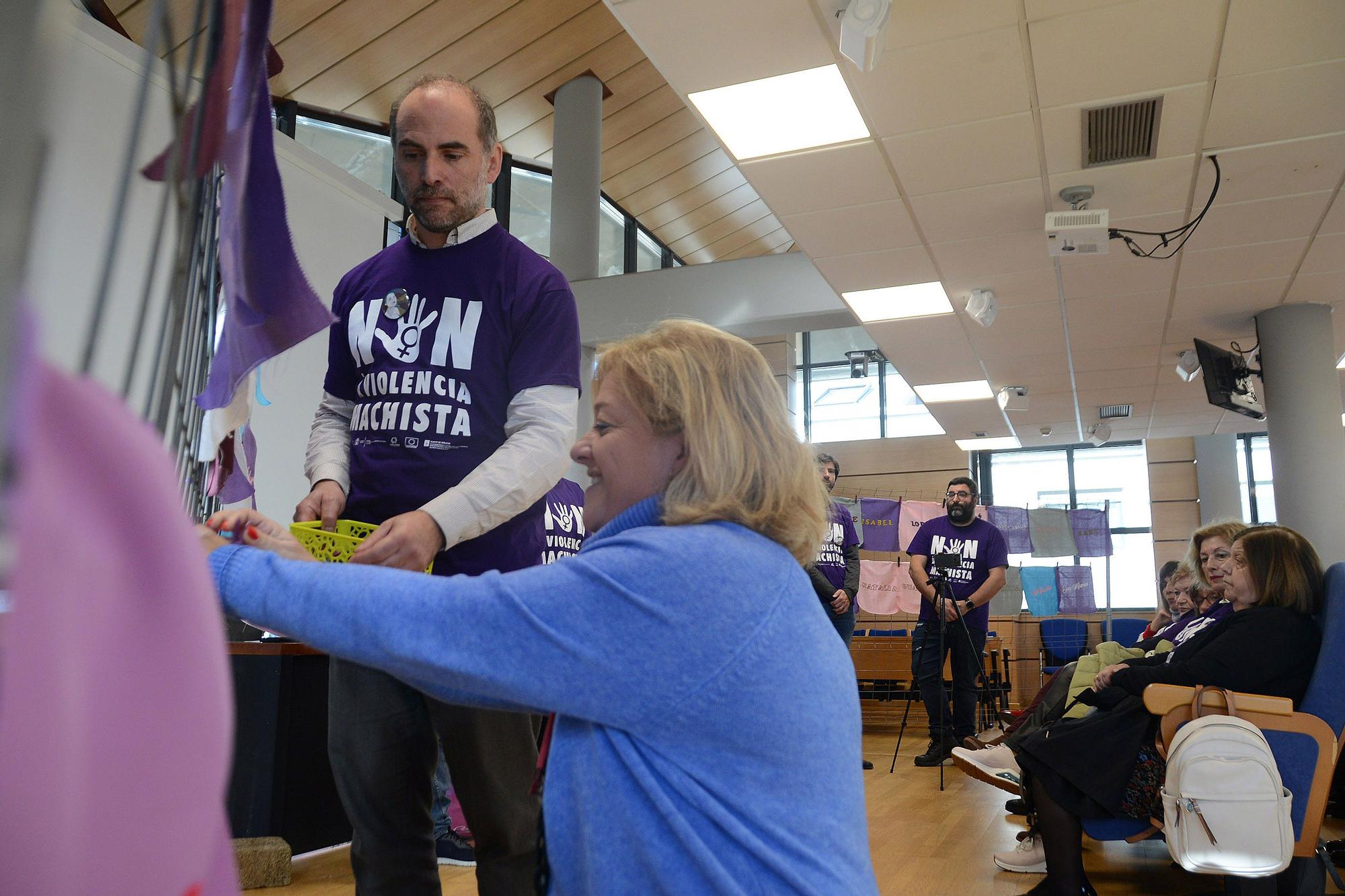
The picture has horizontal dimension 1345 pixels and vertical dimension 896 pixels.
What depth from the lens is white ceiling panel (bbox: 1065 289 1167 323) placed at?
5.92m

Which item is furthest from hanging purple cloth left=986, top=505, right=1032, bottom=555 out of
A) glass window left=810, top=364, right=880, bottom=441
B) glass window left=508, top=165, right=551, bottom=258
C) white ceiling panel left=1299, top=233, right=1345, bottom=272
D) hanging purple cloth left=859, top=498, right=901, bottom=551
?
glass window left=508, top=165, right=551, bottom=258

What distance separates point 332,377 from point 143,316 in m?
1.17

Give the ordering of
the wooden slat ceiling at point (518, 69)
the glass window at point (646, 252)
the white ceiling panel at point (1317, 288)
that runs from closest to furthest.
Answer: the white ceiling panel at point (1317, 288), the wooden slat ceiling at point (518, 69), the glass window at point (646, 252)

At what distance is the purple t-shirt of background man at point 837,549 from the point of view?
17.8 feet

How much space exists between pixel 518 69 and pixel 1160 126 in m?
5.07

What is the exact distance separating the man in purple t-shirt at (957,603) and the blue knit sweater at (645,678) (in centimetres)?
490

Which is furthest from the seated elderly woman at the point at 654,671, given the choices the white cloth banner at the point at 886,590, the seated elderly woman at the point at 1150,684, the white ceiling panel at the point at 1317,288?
the white cloth banner at the point at 886,590

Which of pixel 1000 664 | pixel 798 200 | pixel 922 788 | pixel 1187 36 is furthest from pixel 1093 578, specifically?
pixel 1187 36

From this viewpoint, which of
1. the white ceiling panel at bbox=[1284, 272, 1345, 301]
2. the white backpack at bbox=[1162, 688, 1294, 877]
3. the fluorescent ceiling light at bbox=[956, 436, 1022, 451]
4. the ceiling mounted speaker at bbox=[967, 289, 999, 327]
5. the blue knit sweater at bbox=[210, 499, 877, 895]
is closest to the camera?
the blue knit sweater at bbox=[210, 499, 877, 895]

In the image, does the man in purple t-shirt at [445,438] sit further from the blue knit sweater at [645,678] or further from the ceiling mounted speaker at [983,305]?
the ceiling mounted speaker at [983,305]

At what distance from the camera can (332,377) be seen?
1530 mm

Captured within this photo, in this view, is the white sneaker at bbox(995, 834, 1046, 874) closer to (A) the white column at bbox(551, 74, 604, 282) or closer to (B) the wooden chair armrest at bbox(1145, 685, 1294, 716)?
(B) the wooden chair armrest at bbox(1145, 685, 1294, 716)

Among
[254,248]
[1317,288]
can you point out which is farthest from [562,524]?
[1317,288]

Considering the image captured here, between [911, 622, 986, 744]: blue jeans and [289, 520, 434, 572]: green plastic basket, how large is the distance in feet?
16.2
